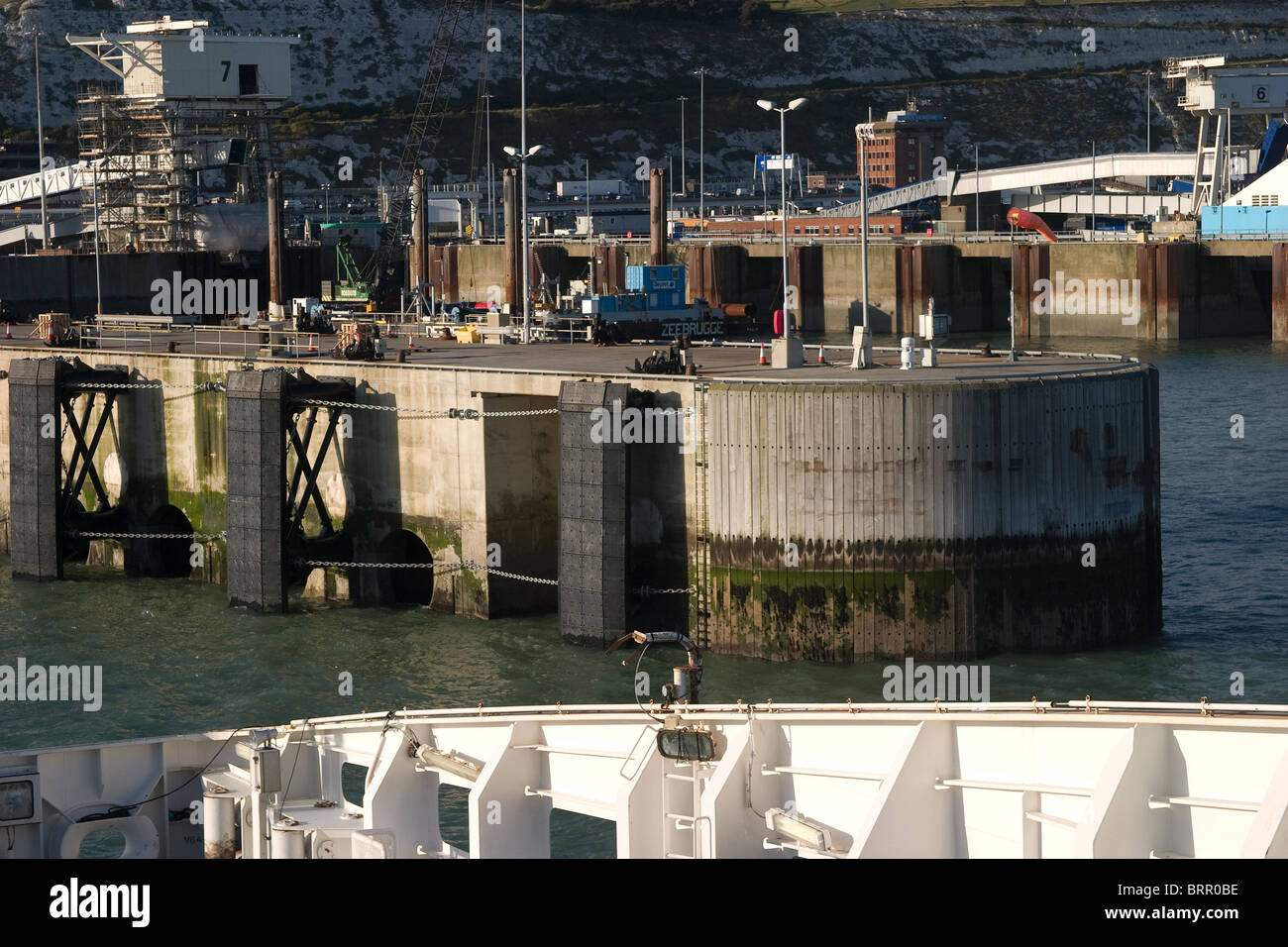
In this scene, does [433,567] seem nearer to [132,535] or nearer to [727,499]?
[727,499]

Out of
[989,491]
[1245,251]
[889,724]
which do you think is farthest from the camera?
[1245,251]

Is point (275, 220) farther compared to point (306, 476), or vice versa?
point (275, 220)

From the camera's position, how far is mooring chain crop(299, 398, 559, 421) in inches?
1923

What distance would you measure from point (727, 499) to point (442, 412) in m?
10.1

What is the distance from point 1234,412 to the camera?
261ft

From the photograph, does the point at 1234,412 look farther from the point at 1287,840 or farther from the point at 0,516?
the point at 1287,840
